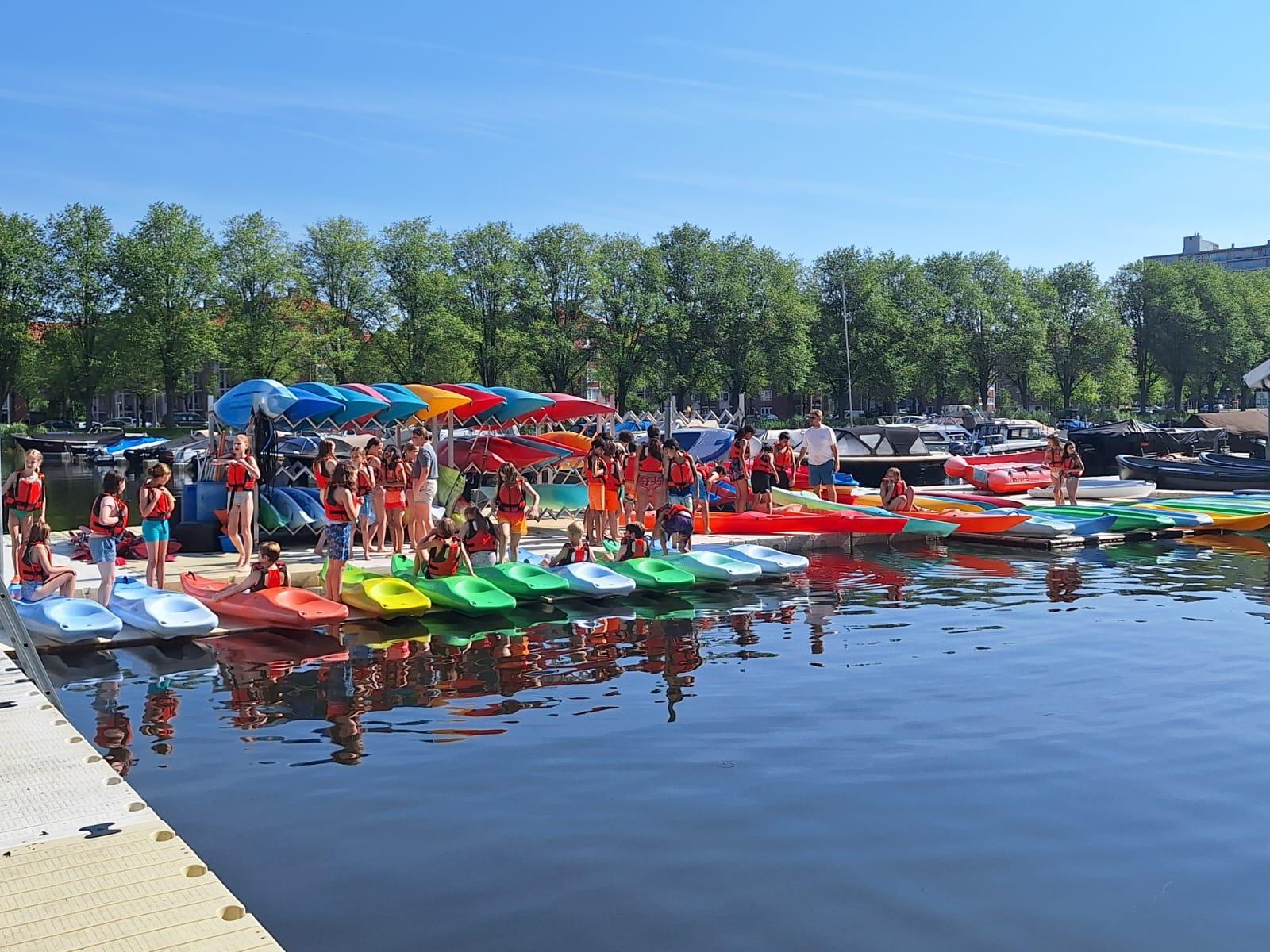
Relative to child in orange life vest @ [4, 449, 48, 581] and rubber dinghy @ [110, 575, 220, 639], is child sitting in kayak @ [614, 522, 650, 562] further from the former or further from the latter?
child in orange life vest @ [4, 449, 48, 581]

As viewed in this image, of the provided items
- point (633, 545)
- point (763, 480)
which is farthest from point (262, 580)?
point (763, 480)

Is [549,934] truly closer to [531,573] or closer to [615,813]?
[615,813]

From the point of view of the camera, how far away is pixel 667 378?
201 ft

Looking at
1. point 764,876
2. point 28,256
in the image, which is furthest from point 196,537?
point 28,256

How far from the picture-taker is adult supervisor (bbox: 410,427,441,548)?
16094 millimetres

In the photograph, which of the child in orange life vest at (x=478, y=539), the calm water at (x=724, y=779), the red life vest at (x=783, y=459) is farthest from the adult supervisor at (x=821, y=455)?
the child in orange life vest at (x=478, y=539)

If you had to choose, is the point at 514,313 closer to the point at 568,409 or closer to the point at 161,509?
the point at 568,409

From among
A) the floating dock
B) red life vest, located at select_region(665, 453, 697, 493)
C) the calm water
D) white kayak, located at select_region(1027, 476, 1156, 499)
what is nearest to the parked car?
white kayak, located at select_region(1027, 476, 1156, 499)

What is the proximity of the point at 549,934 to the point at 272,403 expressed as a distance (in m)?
12.7

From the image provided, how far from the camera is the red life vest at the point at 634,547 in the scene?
594 inches

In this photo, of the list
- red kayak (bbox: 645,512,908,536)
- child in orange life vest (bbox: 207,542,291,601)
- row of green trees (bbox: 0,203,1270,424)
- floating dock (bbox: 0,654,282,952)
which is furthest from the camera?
row of green trees (bbox: 0,203,1270,424)

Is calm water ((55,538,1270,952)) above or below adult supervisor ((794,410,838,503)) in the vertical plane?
below

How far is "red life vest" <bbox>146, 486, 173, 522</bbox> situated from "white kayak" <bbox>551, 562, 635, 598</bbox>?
443 centimetres

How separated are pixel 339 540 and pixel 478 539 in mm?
1812
